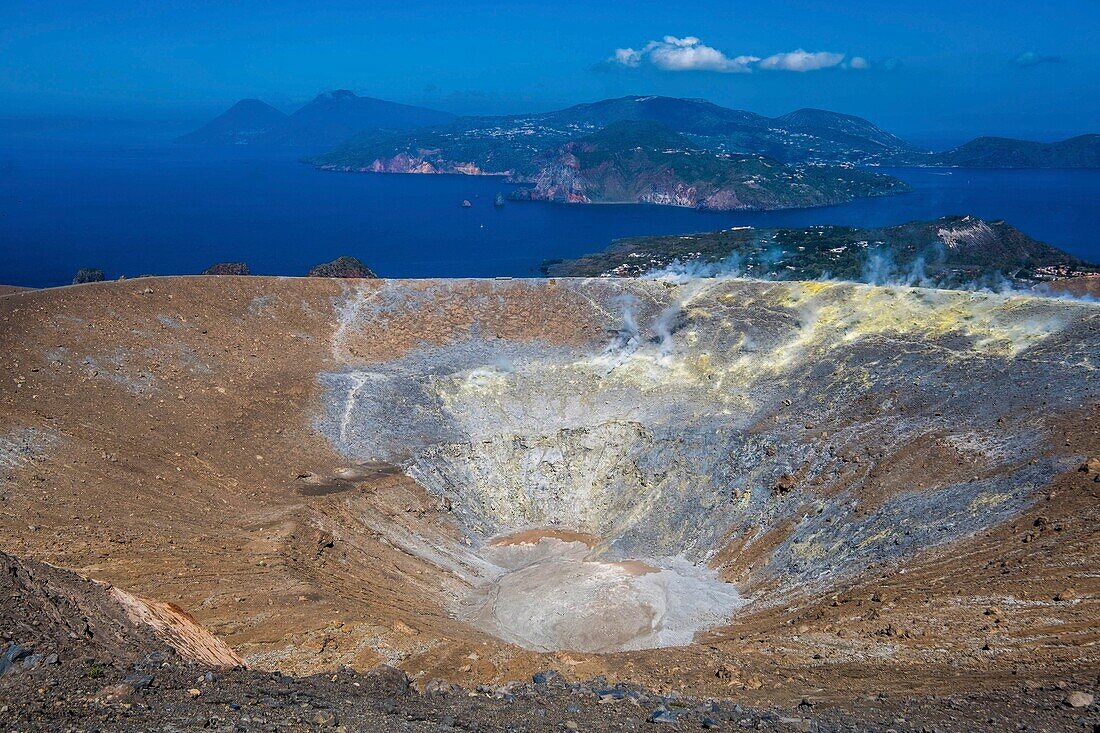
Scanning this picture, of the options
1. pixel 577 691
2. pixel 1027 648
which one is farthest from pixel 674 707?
pixel 1027 648

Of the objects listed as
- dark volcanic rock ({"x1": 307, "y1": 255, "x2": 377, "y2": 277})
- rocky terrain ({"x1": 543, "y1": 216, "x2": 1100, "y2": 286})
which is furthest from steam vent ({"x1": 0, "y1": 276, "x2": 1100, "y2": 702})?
rocky terrain ({"x1": 543, "y1": 216, "x2": 1100, "y2": 286})

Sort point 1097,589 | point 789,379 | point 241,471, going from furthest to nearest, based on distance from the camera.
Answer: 1. point 789,379
2. point 241,471
3. point 1097,589

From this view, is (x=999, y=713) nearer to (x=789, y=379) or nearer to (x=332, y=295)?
(x=789, y=379)

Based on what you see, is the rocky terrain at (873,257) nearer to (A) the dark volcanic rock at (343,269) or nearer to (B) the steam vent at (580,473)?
(A) the dark volcanic rock at (343,269)

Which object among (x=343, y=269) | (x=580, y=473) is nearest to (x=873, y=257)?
(x=343, y=269)

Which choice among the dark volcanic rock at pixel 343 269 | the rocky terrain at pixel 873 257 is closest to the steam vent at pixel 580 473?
the dark volcanic rock at pixel 343 269
